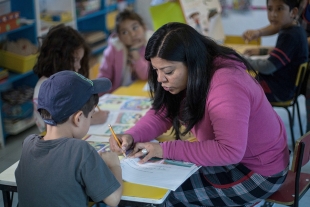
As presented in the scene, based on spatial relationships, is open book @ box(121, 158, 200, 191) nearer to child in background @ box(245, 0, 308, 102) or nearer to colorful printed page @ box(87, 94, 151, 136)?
colorful printed page @ box(87, 94, 151, 136)

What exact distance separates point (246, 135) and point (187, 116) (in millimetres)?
267

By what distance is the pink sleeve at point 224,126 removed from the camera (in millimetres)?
1725

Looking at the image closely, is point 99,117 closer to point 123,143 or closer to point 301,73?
point 123,143

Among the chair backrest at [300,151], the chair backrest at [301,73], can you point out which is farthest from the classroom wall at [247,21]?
the chair backrest at [300,151]

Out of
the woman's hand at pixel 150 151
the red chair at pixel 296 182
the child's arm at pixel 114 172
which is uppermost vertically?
the child's arm at pixel 114 172

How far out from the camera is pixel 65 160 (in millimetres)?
1467

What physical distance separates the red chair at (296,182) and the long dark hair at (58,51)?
1.27 meters

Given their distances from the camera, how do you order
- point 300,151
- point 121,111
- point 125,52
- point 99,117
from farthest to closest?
1. point 125,52
2. point 121,111
3. point 99,117
4. point 300,151

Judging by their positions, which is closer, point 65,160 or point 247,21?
point 65,160

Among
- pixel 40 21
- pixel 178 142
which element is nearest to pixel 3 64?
Answer: pixel 40 21

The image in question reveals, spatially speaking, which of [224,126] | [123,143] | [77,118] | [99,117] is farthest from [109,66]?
[77,118]

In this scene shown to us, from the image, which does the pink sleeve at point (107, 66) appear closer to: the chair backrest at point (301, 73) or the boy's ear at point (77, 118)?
the chair backrest at point (301, 73)

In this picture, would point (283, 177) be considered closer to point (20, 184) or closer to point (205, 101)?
point (205, 101)

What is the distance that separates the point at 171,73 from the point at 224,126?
0.29 metres
